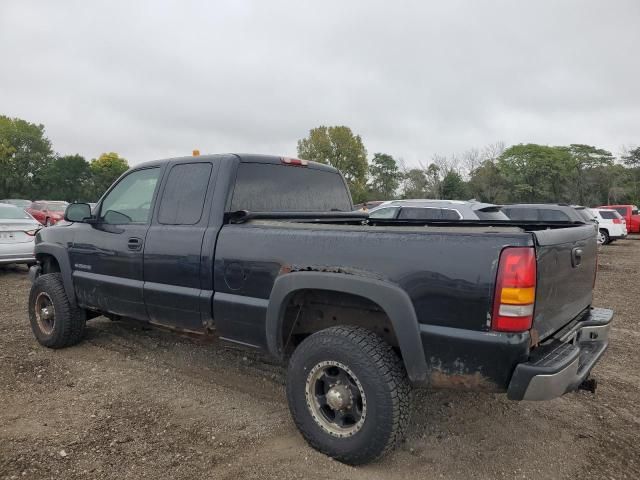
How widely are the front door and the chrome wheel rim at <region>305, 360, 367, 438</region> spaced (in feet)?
5.84

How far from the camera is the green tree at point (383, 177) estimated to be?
64562mm

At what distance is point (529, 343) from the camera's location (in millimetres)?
2424

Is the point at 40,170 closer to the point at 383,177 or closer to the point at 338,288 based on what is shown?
the point at 383,177

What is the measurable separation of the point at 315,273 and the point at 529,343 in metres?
1.22

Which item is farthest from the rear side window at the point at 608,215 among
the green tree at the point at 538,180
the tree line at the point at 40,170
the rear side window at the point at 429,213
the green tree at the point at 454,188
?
the tree line at the point at 40,170

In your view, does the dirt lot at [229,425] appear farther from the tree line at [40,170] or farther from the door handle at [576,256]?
the tree line at [40,170]

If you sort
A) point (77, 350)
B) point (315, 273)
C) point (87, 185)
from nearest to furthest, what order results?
point (315, 273), point (77, 350), point (87, 185)

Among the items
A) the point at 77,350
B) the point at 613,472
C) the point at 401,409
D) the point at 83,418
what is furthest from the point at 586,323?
the point at 77,350

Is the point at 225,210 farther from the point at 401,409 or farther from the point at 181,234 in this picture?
the point at 401,409

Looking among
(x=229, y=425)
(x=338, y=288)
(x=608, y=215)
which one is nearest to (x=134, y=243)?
(x=229, y=425)

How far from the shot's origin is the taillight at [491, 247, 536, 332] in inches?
92.4

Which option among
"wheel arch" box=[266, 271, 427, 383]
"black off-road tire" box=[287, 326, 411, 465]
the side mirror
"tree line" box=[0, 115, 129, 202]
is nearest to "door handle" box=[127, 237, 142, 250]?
the side mirror

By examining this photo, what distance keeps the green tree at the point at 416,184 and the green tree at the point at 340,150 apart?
7.87 meters

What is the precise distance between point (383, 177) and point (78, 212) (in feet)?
225
